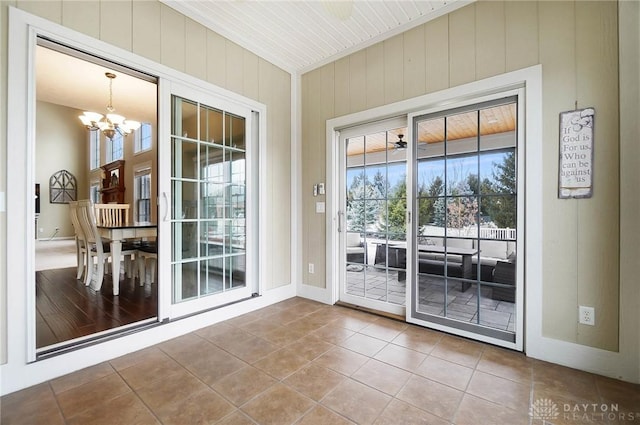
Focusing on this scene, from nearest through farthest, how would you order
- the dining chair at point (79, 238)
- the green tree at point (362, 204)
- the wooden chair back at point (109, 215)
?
the green tree at point (362, 204) → the dining chair at point (79, 238) → the wooden chair back at point (109, 215)

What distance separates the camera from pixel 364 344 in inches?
91.3

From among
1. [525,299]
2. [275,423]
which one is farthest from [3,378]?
[525,299]

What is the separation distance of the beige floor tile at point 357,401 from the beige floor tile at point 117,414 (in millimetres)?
938

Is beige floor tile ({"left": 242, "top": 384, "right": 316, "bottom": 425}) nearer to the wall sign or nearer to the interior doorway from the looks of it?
the interior doorway

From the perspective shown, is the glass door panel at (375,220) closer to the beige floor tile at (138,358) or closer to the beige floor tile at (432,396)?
the beige floor tile at (432,396)

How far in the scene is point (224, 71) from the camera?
2.88 metres

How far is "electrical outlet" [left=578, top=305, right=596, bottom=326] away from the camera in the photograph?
1.92 m

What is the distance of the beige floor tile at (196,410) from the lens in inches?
57.3

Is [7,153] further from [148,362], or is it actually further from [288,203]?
[288,203]

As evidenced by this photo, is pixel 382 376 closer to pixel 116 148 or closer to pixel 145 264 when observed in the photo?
pixel 145 264

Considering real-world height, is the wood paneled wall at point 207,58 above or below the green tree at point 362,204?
above

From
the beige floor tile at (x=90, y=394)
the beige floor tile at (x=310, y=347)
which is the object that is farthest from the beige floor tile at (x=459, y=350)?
the beige floor tile at (x=90, y=394)

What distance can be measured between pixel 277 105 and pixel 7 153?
241 centimetres

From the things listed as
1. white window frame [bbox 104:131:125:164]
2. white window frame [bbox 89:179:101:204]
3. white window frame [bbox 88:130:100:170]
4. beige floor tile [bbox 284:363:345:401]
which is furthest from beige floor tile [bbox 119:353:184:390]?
white window frame [bbox 88:130:100:170]
